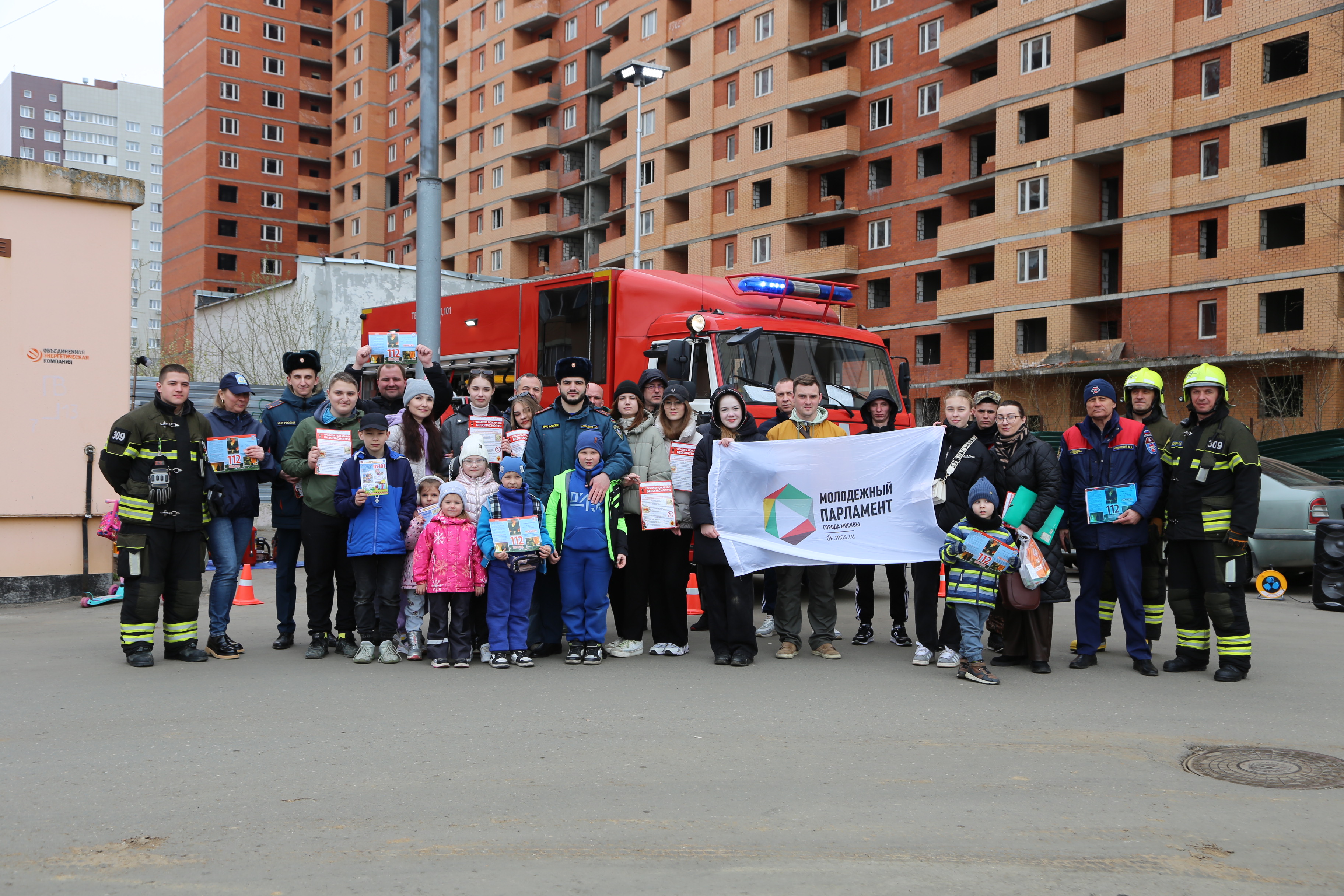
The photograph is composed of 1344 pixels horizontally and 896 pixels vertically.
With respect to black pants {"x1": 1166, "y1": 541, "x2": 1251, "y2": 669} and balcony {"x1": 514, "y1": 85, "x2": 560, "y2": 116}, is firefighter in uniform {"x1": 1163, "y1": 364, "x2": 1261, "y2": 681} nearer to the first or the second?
black pants {"x1": 1166, "y1": 541, "x2": 1251, "y2": 669}

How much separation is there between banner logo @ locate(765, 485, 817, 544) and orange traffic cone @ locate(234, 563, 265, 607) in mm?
5771

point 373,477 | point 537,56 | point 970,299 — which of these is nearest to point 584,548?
point 373,477

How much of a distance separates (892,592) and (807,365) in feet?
12.6

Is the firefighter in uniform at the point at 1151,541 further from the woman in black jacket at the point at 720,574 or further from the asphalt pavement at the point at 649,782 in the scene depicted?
the woman in black jacket at the point at 720,574

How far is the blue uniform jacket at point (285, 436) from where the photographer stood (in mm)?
8930

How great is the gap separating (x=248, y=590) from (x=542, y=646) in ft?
16.1

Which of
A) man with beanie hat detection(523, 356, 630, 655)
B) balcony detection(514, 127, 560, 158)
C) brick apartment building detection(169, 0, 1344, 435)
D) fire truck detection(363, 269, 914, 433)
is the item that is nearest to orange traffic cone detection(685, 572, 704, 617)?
fire truck detection(363, 269, 914, 433)

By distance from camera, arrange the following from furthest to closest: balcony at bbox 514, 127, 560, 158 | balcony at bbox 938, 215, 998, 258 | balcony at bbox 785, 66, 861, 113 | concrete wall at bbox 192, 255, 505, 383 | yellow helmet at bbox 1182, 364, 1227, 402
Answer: balcony at bbox 514, 127, 560, 158, balcony at bbox 785, 66, 861, 113, balcony at bbox 938, 215, 998, 258, concrete wall at bbox 192, 255, 505, 383, yellow helmet at bbox 1182, 364, 1227, 402

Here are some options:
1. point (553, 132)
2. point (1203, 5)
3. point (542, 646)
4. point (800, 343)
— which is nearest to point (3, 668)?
point (542, 646)

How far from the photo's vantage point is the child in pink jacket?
327 inches

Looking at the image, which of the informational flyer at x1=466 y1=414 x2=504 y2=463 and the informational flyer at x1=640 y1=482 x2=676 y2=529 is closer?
the informational flyer at x1=640 y1=482 x2=676 y2=529

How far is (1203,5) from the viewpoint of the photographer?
A: 38.5 meters

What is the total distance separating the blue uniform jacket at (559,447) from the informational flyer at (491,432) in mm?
730

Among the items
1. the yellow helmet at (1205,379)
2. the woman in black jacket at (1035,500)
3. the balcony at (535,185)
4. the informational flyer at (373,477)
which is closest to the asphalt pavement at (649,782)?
the woman in black jacket at (1035,500)
